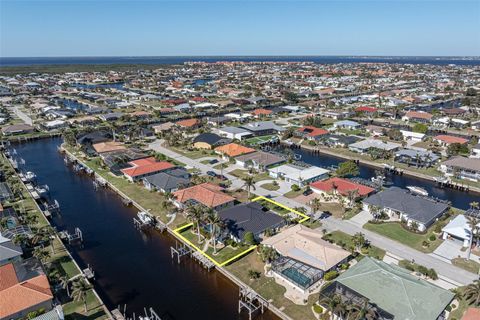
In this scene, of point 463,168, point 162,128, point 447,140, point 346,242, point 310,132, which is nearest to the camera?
point 346,242

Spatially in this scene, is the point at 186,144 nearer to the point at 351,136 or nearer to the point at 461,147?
the point at 351,136

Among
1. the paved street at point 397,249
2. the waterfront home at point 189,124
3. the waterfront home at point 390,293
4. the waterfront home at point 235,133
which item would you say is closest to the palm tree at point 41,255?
the waterfront home at point 390,293

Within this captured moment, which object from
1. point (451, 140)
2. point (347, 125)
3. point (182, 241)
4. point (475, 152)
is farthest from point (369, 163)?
point (182, 241)

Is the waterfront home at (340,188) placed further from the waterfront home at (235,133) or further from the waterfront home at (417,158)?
the waterfront home at (235,133)

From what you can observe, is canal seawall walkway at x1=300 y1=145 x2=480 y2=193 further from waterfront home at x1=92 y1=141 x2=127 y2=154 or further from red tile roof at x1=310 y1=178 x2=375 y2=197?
waterfront home at x1=92 y1=141 x2=127 y2=154

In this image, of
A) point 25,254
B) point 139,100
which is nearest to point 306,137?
point 25,254

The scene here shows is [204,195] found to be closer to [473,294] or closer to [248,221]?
[248,221]
